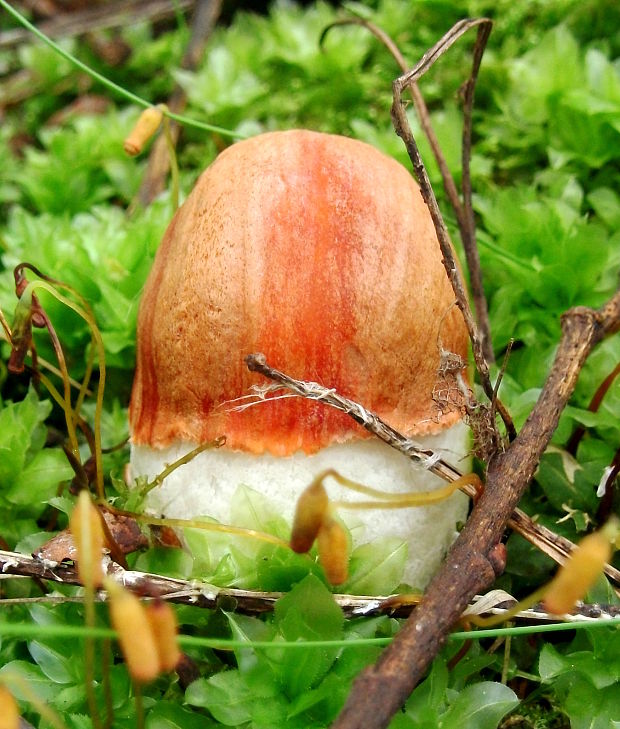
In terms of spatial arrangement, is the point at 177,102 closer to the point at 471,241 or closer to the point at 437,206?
the point at 471,241

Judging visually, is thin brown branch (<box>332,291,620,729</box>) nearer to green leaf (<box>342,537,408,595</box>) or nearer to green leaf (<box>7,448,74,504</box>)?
green leaf (<box>342,537,408,595</box>)

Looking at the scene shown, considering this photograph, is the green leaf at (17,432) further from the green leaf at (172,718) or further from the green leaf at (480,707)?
the green leaf at (480,707)

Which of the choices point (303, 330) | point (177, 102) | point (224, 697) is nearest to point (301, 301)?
point (303, 330)

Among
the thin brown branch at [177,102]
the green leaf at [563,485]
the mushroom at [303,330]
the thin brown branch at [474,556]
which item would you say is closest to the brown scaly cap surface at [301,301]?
the mushroom at [303,330]

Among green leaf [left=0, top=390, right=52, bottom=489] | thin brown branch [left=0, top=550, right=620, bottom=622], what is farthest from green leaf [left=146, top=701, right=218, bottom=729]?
green leaf [left=0, top=390, right=52, bottom=489]

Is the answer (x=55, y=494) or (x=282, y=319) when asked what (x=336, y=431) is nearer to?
(x=282, y=319)

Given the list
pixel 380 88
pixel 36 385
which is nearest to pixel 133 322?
pixel 36 385

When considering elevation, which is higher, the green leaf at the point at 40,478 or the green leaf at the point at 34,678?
the green leaf at the point at 40,478
